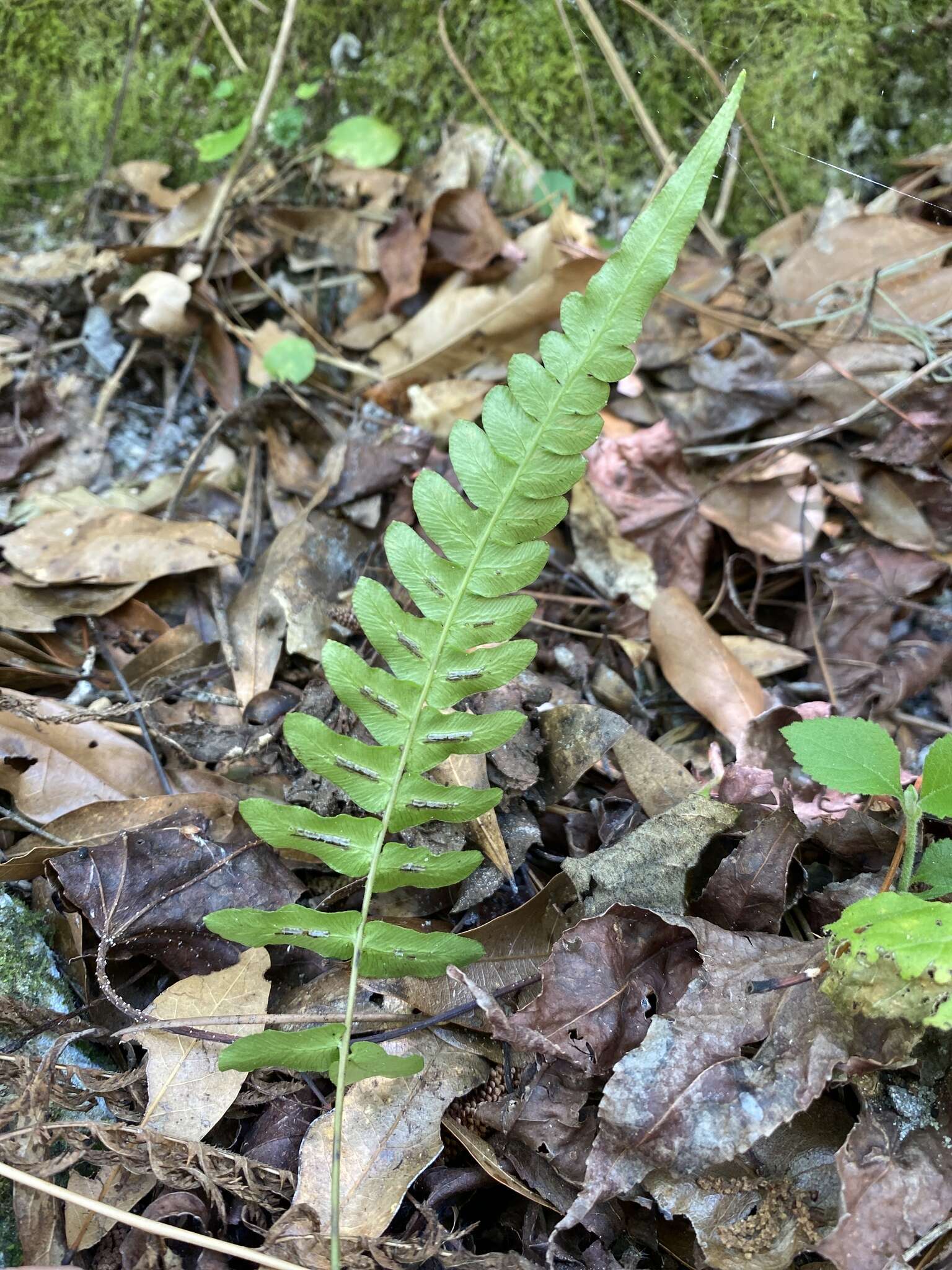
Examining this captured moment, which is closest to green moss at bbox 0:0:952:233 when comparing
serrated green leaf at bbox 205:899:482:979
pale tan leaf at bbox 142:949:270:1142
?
serrated green leaf at bbox 205:899:482:979

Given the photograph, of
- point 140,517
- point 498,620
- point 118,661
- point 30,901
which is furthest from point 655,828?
point 140,517

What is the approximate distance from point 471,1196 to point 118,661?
1295 mm

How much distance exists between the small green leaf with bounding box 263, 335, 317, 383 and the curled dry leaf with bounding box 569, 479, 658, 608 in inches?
33.1

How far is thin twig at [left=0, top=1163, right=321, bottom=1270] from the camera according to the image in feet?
3.61

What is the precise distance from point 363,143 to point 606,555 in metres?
1.53

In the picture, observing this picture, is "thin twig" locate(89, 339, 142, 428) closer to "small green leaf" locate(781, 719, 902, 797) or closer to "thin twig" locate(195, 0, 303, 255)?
"thin twig" locate(195, 0, 303, 255)

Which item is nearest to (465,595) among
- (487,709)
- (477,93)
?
(487,709)

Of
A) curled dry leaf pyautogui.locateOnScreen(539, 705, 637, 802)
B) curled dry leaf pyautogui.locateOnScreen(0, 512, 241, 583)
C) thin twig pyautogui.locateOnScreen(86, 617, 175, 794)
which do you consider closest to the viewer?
curled dry leaf pyautogui.locateOnScreen(539, 705, 637, 802)

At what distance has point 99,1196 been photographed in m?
1.22

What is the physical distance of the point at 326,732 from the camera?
136 cm

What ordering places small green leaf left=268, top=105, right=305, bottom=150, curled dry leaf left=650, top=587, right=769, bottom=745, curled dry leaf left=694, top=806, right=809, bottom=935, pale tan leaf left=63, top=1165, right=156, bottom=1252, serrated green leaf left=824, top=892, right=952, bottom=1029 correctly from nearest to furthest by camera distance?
serrated green leaf left=824, top=892, right=952, bottom=1029 → pale tan leaf left=63, top=1165, right=156, bottom=1252 → curled dry leaf left=694, top=806, right=809, bottom=935 → curled dry leaf left=650, top=587, right=769, bottom=745 → small green leaf left=268, top=105, right=305, bottom=150

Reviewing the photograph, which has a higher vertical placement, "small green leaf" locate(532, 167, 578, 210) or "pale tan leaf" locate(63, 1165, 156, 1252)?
"small green leaf" locate(532, 167, 578, 210)

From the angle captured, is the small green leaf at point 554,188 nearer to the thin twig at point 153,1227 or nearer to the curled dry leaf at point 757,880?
the curled dry leaf at point 757,880

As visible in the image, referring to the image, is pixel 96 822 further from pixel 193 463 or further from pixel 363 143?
pixel 363 143
